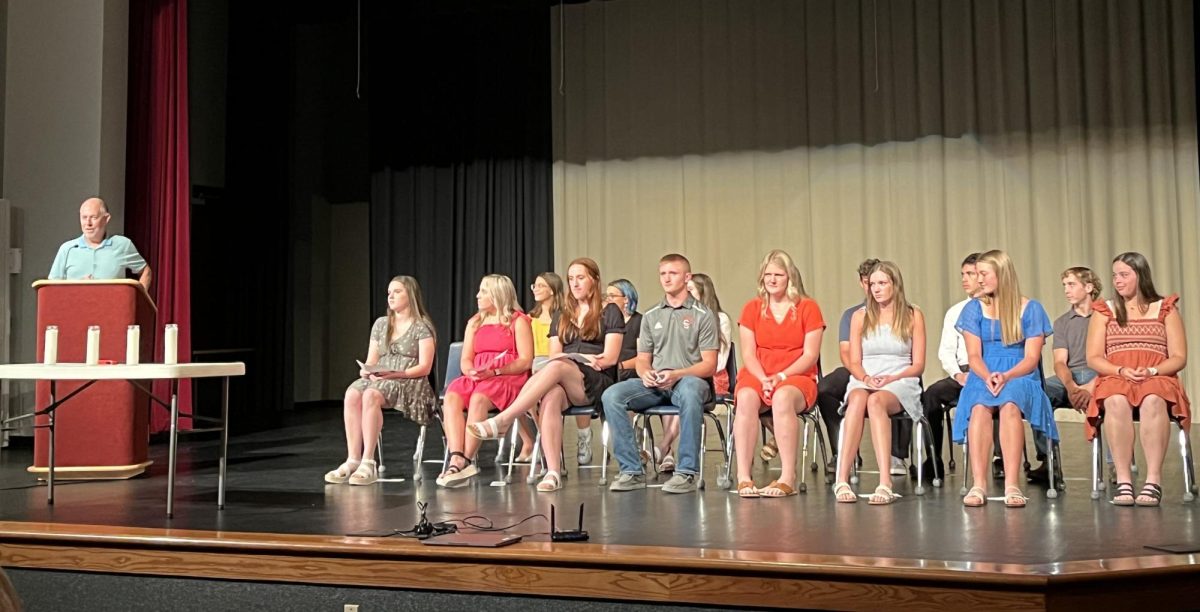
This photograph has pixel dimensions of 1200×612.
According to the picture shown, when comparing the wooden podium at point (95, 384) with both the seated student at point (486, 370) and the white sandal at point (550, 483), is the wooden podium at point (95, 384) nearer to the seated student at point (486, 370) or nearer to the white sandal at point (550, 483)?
the seated student at point (486, 370)

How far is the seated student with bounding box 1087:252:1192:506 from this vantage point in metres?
4.24

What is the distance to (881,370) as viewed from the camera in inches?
189

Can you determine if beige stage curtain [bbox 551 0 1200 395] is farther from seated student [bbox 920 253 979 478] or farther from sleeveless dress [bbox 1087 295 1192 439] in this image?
sleeveless dress [bbox 1087 295 1192 439]

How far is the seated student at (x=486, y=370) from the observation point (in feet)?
16.7

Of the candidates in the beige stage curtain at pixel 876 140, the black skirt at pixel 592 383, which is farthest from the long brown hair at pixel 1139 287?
the beige stage curtain at pixel 876 140

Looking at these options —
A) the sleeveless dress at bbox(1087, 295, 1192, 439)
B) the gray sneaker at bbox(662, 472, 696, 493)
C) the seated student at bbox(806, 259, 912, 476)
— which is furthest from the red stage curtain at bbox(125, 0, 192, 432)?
the sleeveless dress at bbox(1087, 295, 1192, 439)

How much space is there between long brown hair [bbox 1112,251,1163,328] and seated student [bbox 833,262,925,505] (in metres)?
0.77

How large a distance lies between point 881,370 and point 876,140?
4.81 meters

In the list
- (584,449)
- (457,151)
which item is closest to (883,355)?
(584,449)

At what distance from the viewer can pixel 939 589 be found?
2600mm

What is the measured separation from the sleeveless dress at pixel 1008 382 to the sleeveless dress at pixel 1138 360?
0.70 feet

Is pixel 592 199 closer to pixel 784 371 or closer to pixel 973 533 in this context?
pixel 784 371

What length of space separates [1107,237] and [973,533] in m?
5.82

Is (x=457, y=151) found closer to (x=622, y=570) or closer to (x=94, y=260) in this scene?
(x=94, y=260)
